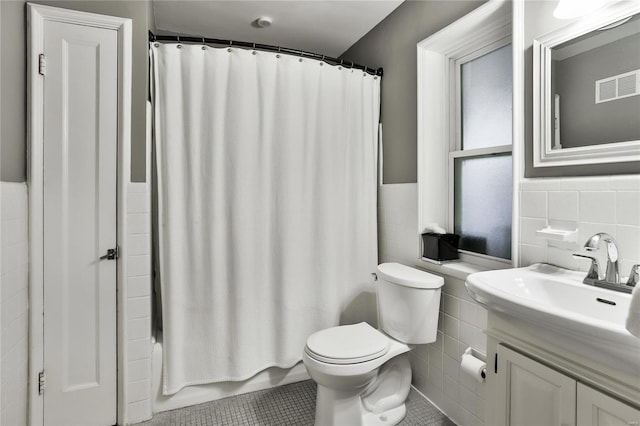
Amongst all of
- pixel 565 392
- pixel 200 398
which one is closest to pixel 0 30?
pixel 200 398

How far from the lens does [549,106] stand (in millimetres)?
1309

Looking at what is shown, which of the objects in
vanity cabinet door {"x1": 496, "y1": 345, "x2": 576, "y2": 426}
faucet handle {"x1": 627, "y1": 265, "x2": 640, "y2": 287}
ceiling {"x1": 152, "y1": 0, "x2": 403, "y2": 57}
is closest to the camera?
vanity cabinet door {"x1": 496, "y1": 345, "x2": 576, "y2": 426}

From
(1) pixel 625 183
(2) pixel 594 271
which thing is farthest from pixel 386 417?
(1) pixel 625 183

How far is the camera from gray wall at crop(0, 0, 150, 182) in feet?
4.56

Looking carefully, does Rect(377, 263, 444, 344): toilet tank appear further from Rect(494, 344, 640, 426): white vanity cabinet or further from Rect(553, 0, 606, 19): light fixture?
Rect(553, 0, 606, 19): light fixture

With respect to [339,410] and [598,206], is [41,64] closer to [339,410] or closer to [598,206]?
[339,410]

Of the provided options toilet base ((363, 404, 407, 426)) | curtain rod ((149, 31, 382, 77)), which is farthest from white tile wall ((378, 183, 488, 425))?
curtain rod ((149, 31, 382, 77))

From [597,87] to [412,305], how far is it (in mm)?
1163

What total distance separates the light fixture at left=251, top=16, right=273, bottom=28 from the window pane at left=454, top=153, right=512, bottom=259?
5.14 ft

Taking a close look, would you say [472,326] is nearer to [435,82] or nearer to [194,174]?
[435,82]

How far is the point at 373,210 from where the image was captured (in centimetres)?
229

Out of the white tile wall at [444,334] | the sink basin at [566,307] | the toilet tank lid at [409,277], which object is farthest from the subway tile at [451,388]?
the sink basin at [566,307]

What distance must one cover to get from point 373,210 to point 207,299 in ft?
3.92

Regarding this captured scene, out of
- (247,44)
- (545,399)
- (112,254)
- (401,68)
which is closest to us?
(545,399)
